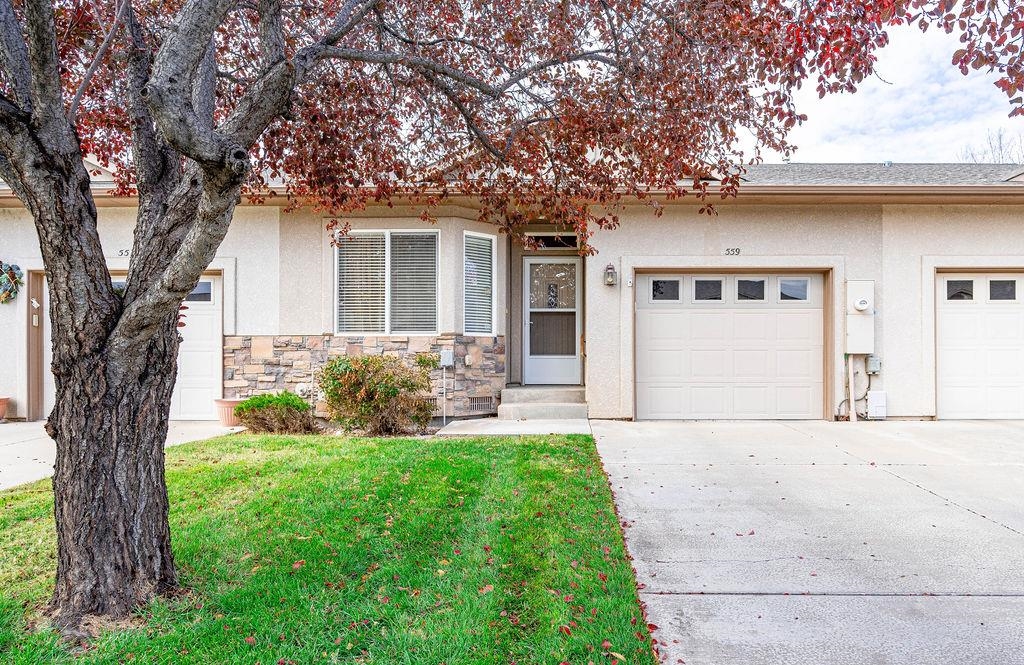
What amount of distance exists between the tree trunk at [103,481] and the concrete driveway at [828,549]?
2357 mm

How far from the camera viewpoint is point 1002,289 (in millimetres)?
8258

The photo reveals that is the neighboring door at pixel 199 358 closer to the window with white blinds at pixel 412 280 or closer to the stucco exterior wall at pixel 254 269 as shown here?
the stucco exterior wall at pixel 254 269

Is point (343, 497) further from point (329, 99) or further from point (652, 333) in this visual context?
point (652, 333)

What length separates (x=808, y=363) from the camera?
27.5 ft

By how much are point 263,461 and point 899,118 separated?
1687 centimetres

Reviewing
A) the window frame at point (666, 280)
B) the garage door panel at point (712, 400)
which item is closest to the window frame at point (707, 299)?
the window frame at point (666, 280)

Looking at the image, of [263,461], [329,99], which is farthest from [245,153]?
[263,461]

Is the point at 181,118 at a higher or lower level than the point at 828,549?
higher

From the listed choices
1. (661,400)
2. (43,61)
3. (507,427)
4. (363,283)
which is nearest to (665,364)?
(661,400)

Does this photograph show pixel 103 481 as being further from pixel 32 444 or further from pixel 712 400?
pixel 712 400

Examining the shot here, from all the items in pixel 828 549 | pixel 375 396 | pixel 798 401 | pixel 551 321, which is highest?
pixel 551 321

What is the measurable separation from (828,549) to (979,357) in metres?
6.86

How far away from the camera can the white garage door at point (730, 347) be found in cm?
840

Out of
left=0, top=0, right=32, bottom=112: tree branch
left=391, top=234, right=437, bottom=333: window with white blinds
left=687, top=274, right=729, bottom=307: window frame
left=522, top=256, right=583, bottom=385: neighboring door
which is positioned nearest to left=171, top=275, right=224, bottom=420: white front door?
left=391, top=234, right=437, bottom=333: window with white blinds
